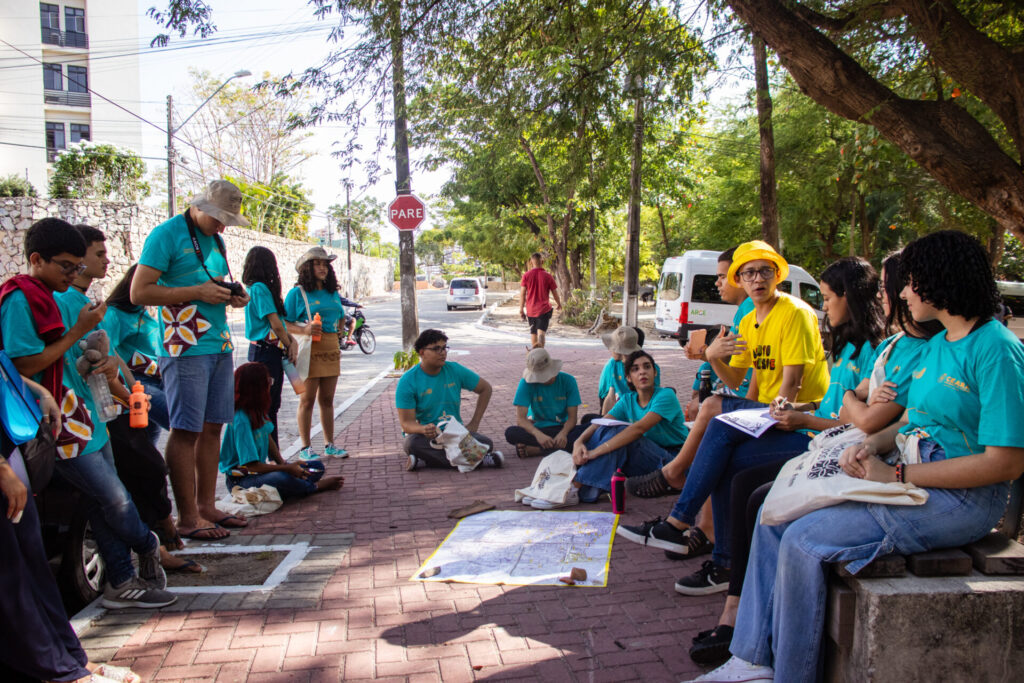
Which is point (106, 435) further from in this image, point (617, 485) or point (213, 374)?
point (617, 485)

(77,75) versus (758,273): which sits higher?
(77,75)

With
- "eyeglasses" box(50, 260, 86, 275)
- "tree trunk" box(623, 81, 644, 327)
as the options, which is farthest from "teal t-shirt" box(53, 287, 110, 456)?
"tree trunk" box(623, 81, 644, 327)

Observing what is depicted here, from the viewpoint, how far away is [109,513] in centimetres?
320

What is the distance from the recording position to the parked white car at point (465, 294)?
36.7 m

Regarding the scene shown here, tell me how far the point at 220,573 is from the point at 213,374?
3.74 feet

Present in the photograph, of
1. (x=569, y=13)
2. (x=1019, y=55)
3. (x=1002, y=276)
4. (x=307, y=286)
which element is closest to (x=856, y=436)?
(x=1019, y=55)

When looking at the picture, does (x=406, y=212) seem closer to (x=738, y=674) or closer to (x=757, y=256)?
(x=757, y=256)

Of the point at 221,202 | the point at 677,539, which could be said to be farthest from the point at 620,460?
the point at 221,202

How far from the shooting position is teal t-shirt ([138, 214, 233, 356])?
4.04 m

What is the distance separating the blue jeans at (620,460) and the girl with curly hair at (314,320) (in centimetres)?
253

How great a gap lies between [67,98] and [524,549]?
139ft

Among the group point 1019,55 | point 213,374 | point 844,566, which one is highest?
point 1019,55

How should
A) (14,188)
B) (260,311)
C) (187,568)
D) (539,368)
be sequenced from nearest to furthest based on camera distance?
(187,568)
(260,311)
(539,368)
(14,188)

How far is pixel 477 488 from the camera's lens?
558 centimetres
